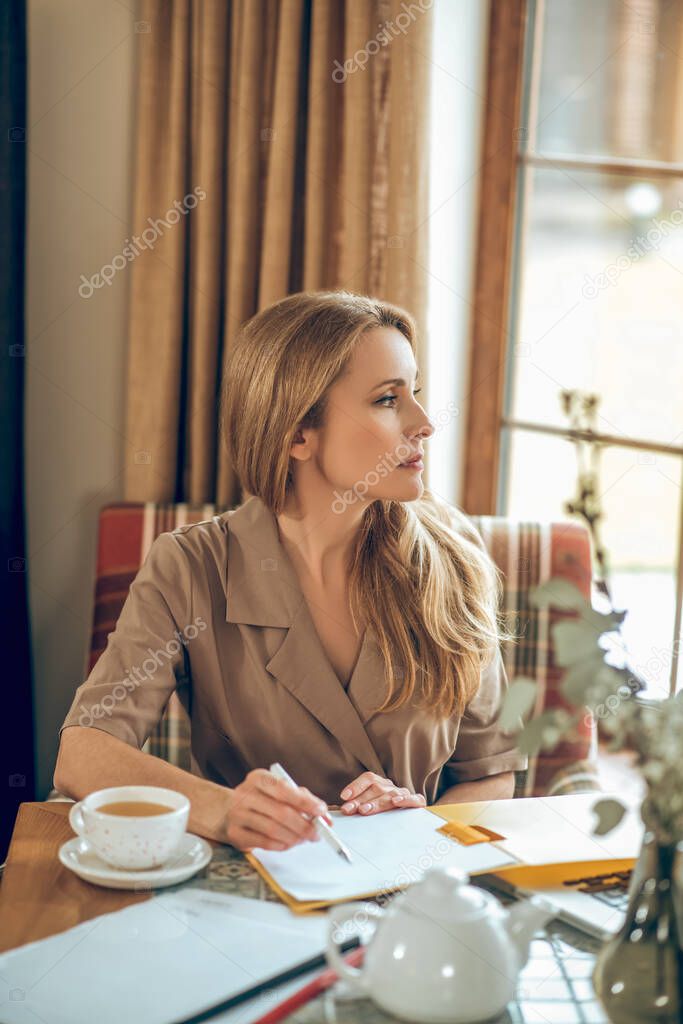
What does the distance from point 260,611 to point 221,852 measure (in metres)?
0.47

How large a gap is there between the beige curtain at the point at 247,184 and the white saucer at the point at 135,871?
4.11 feet

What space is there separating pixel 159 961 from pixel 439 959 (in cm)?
26

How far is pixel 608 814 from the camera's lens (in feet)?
2.81

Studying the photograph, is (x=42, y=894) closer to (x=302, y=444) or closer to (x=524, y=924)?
(x=524, y=924)

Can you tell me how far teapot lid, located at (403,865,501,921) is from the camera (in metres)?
0.85

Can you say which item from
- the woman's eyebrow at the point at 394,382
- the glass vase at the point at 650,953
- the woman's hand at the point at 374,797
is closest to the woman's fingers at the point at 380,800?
the woman's hand at the point at 374,797

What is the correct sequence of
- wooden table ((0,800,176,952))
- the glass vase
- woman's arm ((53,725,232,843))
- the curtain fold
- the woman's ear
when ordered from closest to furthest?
the glass vase, wooden table ((0,800,176,952)), woman's arm ((53,725,232,843)), the woman's ear, the curtain fold

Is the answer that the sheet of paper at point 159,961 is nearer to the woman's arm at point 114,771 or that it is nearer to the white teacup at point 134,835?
the white teacup at point 134,835

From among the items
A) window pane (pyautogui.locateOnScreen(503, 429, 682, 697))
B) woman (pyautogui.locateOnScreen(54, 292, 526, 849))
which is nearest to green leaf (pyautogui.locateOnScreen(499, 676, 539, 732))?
woman (pyautogui.locateOnScreen(54, 292, 526, 849))

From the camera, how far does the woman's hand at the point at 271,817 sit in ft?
3.92

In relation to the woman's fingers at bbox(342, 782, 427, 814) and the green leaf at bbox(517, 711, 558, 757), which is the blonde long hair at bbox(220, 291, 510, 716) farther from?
the green leaf at bbox(517, 711, 558, 757)

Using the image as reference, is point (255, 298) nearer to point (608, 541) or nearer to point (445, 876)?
point (608, 541)

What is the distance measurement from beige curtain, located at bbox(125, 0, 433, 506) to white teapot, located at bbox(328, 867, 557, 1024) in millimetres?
1474

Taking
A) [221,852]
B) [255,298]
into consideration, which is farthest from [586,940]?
[255,298]
